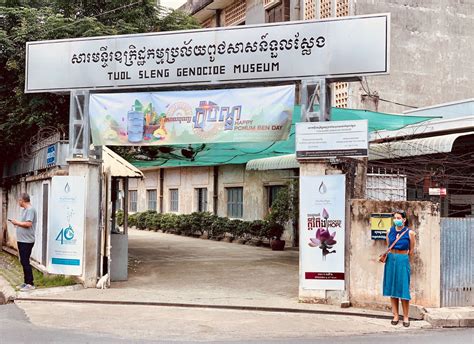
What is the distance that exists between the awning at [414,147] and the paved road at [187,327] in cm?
507

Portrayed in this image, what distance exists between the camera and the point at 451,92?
71.7ft

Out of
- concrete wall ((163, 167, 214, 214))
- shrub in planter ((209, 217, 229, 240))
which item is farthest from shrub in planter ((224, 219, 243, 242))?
concrete wall ((163, 167, 214, 214))

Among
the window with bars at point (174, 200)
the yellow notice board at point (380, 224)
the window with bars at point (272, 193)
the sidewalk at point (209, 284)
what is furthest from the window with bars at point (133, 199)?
the yellow notice board at point (380, 224)

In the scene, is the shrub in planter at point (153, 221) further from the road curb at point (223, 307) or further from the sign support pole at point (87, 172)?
the road curb at point (223, 307)

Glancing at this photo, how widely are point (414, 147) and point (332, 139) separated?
Answer: 4186 mm

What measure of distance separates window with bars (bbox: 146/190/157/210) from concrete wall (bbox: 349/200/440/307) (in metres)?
24.9

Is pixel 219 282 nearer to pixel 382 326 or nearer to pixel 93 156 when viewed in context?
pixel 93 156

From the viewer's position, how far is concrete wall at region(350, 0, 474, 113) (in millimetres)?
20750

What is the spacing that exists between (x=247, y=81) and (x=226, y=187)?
52.5 ft

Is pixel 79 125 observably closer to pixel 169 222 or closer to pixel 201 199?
pixel 201 199

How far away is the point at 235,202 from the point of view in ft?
A: 88.2

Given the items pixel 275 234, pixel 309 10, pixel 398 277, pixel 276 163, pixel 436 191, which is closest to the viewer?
pixel 398 277

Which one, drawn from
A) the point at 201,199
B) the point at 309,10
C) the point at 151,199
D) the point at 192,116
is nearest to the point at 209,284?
the point at 192,116

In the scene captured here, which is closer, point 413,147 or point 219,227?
point 413,147
